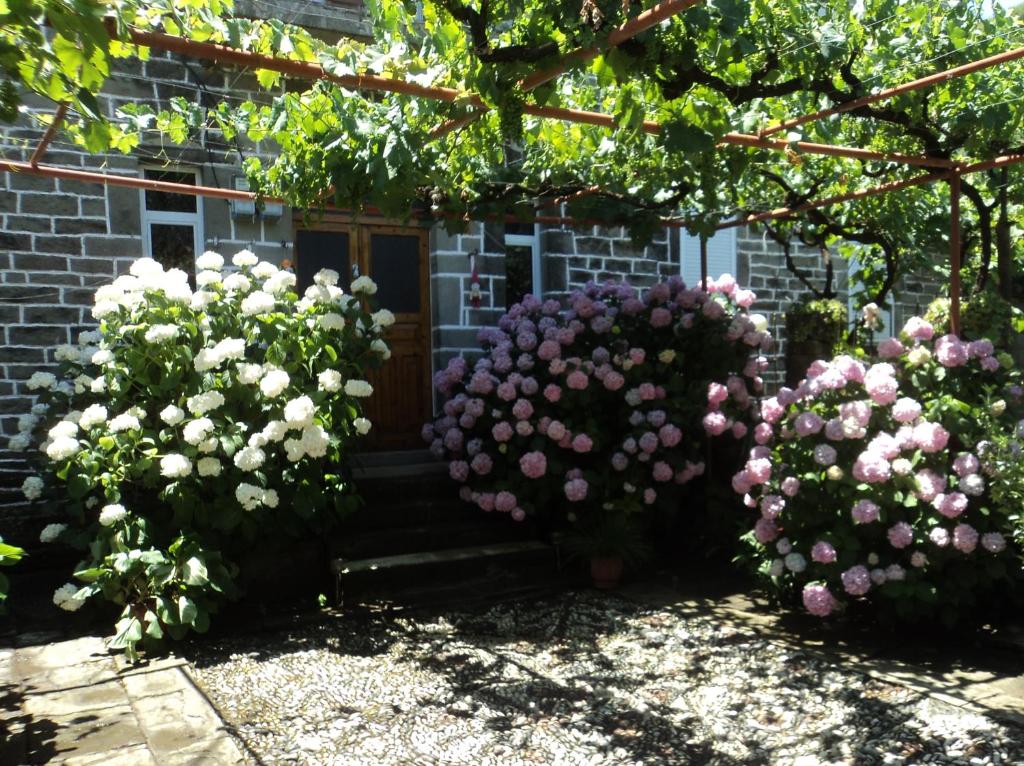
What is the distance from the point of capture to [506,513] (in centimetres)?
672

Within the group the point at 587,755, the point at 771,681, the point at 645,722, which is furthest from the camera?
the point at 771,681

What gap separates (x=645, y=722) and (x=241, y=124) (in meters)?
3.83

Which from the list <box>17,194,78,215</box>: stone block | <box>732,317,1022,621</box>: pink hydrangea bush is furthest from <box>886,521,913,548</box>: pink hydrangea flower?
<box>17,194,78,215</box>: stone block

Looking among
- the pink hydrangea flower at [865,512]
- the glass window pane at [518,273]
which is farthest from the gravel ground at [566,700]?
the glass window pane at [518,273]

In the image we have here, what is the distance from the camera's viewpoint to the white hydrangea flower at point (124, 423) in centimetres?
487

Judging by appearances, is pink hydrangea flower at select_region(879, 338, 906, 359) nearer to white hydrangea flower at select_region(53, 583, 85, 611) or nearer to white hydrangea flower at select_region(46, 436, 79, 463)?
white hydrangea flower at select_region(46, 436, 79, 463)

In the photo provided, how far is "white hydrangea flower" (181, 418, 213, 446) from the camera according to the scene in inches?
188

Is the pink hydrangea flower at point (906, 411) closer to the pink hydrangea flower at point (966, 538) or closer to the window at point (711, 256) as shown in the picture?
the pink hydrangea flower at point (966, 538)

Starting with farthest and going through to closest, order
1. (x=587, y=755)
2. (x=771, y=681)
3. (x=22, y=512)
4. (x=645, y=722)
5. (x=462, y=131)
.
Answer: (x=22, y=512), (x=462, y=131), (x=771, y=681), (x=645, y=722), (x=587, y=755)

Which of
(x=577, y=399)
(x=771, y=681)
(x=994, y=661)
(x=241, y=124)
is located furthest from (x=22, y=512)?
(x=994, y=661)

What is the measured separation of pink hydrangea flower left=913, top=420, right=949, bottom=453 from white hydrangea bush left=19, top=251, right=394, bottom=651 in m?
3.03

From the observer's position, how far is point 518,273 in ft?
27.7

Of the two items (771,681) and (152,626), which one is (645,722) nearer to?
(771,681)

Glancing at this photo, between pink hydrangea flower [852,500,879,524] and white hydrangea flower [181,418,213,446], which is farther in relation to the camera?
white hydrangea flower [181,418,213,446]
